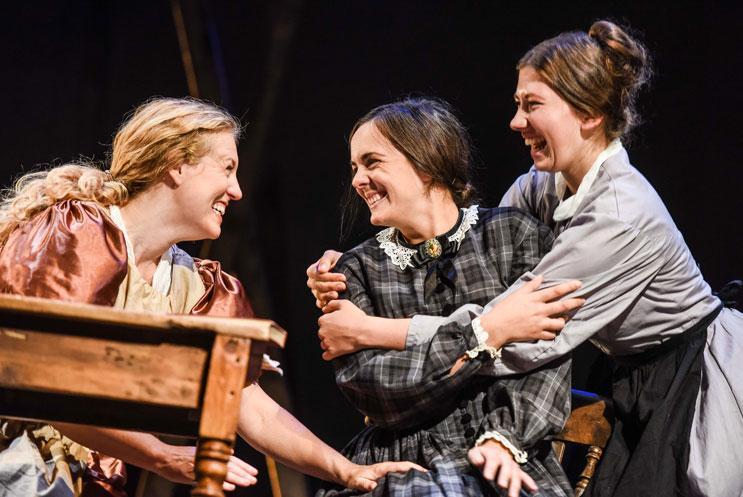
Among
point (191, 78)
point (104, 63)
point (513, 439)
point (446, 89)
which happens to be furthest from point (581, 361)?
point (104, 63)

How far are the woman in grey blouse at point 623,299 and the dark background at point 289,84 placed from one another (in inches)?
45.3

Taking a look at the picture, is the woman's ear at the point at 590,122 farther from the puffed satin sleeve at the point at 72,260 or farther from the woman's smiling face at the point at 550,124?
the puffed satin sleeve at the point at 72,260

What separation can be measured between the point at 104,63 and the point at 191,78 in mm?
378

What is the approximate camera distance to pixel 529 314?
206 cm

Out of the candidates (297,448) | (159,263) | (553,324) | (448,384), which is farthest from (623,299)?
(159,263)

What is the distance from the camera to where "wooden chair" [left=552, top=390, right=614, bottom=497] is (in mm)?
2271

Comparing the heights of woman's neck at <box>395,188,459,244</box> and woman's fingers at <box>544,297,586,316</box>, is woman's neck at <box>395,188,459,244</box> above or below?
above

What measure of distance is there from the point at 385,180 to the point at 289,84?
166cm

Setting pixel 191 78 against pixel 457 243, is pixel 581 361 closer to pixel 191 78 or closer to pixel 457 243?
pixel 457 243

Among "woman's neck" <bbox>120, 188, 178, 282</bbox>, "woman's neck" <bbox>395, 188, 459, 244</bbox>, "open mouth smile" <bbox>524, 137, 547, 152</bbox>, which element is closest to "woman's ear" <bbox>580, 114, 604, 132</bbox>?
"open mouth smile" <bbox>524, 137, 547, 152</bbox>

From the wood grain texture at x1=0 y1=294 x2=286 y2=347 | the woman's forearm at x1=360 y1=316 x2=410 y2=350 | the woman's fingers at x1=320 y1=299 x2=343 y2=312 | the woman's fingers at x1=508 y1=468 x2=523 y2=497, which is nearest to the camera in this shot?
the wood grain texture at x1=0 y1=294 x2=286 y2=347

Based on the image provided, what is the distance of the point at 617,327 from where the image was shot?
7.55 feet

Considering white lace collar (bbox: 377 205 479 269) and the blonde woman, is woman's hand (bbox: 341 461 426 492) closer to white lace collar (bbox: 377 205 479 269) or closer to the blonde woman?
the blonde woman

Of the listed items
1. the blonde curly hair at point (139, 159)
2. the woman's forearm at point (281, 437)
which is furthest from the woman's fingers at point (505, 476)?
the blonde curly hair at point (139, 159)
